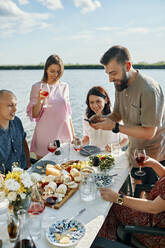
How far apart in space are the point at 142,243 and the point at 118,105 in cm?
147

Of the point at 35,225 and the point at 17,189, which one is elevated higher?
the point at 17,189

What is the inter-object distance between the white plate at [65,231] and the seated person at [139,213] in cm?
36

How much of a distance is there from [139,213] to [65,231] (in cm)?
69

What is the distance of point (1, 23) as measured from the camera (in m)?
16.9

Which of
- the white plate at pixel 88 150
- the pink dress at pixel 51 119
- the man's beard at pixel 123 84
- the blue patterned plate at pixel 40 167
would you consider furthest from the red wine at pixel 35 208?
the pink dress at pixel 51 119

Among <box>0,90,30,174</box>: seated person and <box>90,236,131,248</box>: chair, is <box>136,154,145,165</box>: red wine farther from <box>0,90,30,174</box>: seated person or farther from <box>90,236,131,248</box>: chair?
<box>0,90,30,174</box>: seated person

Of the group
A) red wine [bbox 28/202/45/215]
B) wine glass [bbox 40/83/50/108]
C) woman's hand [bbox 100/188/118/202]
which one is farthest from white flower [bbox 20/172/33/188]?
wine glass [bbox 40/83/50/108]

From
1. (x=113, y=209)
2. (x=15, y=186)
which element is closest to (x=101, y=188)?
(x=113, y=209)

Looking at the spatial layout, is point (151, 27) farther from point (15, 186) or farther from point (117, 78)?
point (15, 186)

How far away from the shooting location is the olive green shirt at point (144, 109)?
231 centimetres

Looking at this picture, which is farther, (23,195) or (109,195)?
(109,195)

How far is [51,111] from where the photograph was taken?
3.21 m

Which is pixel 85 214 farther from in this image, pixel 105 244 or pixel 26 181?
pixel 26 181

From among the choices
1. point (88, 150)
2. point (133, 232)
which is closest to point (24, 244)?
point (133, 232)
